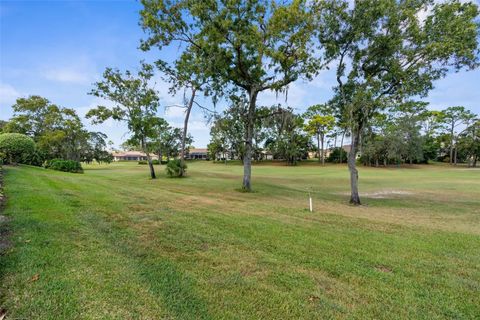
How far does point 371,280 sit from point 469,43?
10.2 m

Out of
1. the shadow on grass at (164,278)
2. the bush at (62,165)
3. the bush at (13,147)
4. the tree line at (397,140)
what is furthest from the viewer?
the tree line at (397,140)

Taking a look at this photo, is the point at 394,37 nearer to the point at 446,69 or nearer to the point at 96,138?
the point at 446,69

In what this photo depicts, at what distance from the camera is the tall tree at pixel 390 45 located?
8.86 metres

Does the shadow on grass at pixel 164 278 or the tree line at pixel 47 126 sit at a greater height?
the tree line at pixel 47 126

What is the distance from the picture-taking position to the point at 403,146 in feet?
144

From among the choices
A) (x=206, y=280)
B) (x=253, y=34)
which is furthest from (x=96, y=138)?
(x=206, y=280)

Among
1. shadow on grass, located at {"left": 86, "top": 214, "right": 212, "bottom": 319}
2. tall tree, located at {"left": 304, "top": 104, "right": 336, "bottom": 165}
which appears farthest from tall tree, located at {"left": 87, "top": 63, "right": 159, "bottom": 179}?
tall tree, located at {"left": 304, "top": 104, "right": 336, "bottom": 165}

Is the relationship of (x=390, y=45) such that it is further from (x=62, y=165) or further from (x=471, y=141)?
(x=471, y=141)

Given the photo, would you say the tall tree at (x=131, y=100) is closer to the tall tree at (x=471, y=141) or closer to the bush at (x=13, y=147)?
the bush at (x=13, y=147)

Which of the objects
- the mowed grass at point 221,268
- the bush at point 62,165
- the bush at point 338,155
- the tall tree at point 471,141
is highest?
Result: the tall tree at point 471,141

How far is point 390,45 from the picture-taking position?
9.62m

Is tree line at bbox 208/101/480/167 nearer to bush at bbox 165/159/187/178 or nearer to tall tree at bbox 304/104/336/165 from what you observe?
tall tree at bbox 304/104/336/165

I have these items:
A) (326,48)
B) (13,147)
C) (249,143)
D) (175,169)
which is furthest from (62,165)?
(326,48)

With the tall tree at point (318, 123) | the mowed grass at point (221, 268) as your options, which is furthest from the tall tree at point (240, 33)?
the tall tree at point (318, 123)
